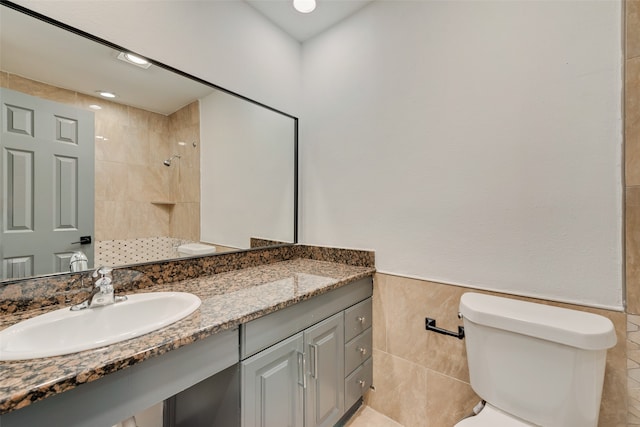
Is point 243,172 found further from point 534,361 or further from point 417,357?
point 534,361

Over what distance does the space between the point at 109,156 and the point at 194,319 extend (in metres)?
0.80

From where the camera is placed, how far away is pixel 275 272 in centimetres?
152

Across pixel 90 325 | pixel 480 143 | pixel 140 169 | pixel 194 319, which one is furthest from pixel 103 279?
pixel 480 143

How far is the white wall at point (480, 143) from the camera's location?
992 millimetres

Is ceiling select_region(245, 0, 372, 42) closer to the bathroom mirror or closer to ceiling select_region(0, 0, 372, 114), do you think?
the bathroom mirror

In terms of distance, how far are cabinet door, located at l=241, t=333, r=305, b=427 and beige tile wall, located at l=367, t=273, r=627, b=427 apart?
608 mm

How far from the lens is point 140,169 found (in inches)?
47.6

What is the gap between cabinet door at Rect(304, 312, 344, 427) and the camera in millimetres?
1175

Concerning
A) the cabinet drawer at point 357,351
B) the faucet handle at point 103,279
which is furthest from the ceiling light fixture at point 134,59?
the cabinet drawer at point 357,351

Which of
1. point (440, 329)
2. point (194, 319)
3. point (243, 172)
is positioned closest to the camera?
point (194, 319)

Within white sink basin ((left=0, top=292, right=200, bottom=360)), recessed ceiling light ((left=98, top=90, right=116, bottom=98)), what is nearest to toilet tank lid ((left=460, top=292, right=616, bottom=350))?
white sink basin ((left=0, top=292, right=200, bottom=360))

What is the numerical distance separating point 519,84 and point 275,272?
1.48 m

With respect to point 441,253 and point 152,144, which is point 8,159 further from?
point 441,253

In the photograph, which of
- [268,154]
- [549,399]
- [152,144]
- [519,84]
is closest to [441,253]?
[549,399]
